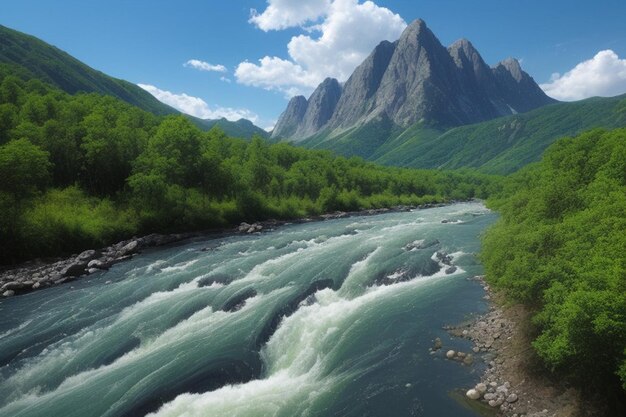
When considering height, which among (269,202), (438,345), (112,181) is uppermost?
(112,181)

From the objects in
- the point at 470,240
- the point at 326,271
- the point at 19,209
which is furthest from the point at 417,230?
the point at 19,209

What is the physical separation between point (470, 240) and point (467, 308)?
24.7 m

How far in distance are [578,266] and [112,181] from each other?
243ft

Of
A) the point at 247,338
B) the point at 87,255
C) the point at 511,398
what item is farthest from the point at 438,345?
the point at 87,255

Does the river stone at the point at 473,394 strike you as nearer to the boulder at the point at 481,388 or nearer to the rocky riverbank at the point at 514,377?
the rocky riverbank at the point at 514,377

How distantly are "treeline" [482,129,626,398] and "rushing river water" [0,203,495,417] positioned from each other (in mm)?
5075

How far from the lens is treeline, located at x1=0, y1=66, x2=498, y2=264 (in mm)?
51156

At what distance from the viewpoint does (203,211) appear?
7012 cm

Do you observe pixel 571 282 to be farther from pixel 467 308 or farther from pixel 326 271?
pixel 326 271

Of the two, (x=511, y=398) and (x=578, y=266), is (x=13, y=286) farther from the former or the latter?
(x=578, y=266)

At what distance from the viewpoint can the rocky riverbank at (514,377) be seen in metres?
17.0

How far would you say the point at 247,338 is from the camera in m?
26.5

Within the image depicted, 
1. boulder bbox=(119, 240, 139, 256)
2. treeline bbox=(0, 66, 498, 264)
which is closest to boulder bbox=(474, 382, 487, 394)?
boulder bbox=(119, 240, 139, 256)

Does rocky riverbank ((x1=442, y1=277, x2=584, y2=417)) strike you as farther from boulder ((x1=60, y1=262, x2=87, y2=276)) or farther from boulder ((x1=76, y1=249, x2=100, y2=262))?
boulder ((x1=76, y1=249, x2=100, y2=262))
